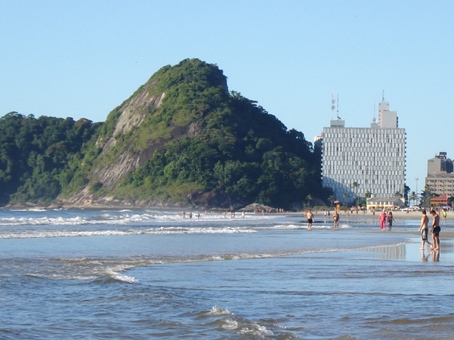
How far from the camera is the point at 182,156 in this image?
479ft

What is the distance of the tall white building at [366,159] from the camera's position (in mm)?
162125

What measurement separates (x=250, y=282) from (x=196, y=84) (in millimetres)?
146943

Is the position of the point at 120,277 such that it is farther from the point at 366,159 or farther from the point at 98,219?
the point at 366,159

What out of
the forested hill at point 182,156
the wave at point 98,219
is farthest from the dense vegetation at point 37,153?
the wave at point 98,219

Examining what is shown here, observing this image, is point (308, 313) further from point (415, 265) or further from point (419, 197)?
point (419, 197)

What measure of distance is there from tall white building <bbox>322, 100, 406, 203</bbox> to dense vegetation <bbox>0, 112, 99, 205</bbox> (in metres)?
55.3

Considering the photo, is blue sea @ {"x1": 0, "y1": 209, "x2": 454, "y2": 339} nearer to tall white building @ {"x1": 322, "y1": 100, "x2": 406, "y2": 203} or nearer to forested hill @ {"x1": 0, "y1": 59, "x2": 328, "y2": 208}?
forested hill @ {"x1": 0, "y1": 59, "x2": 328, "y2": 208}

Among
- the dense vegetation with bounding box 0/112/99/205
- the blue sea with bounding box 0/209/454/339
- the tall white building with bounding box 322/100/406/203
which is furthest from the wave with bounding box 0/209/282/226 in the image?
the dense vegetation with bounding box 0/112/99/205

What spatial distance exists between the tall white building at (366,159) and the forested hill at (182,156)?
443cm

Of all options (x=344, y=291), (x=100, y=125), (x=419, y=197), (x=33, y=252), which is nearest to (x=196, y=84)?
(x=100, y=125)

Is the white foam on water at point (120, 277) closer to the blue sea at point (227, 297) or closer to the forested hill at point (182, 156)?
the blue sea at point (227, 297)

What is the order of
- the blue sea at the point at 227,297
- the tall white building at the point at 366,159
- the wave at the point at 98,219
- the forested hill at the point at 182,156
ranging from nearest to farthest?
the blue sea at the point at 227,297 → the wave at the point at 98,219 → the forested hill at the point at 182,156 → the tall white building at the point at 366,159

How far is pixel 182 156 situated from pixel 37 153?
150 ft

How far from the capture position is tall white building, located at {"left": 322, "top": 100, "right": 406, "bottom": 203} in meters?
162
